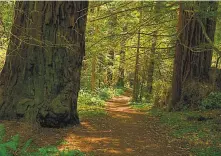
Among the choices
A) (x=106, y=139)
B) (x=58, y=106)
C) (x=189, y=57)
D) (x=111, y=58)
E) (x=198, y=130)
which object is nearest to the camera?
(x=106, y=139)

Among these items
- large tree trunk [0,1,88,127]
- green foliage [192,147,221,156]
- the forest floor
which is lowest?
the forest floor

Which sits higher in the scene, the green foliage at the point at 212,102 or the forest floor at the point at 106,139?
the green foliage at the point at 212,102

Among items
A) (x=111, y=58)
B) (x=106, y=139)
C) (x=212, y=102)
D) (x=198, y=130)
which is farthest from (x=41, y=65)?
(x=111, y=58)

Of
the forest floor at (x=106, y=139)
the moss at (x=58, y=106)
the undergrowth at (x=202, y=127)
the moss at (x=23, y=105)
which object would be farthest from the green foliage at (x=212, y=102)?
the moss at (x=23, y=105)

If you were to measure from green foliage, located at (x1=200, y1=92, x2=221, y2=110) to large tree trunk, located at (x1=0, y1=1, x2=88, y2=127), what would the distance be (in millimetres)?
5981

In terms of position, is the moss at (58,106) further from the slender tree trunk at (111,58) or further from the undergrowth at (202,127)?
the slender tree trunk at (111,58)

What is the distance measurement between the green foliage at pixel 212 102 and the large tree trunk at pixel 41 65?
598 cm

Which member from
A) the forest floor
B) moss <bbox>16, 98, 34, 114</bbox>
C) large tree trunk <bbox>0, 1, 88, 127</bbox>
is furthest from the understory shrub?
moss <bbox>16, 98, 34, 114</bbox>

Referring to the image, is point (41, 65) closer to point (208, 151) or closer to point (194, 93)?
point (208, 151)

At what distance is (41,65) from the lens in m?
7.98

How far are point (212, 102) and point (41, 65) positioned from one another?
7076 millimetres

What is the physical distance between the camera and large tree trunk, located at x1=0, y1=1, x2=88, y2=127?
786 cm

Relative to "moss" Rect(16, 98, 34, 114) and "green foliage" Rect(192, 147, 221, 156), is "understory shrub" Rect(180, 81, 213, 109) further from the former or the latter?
"moss" Rect(16, 98, 34, 114)

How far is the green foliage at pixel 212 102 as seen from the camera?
11703 mm
